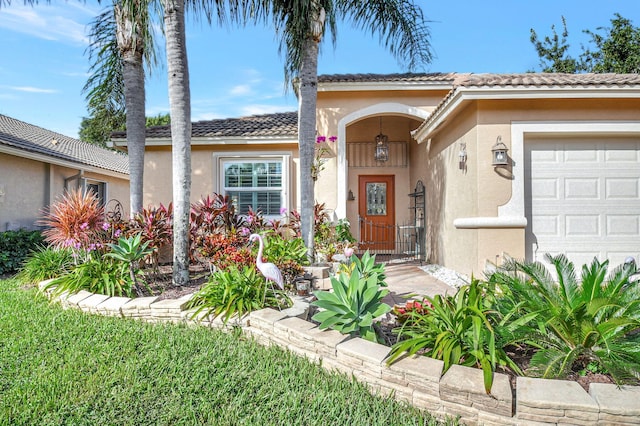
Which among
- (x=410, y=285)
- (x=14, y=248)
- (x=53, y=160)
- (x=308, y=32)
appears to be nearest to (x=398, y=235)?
(x=410, y=285)

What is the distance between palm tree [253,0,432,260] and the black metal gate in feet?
14.5

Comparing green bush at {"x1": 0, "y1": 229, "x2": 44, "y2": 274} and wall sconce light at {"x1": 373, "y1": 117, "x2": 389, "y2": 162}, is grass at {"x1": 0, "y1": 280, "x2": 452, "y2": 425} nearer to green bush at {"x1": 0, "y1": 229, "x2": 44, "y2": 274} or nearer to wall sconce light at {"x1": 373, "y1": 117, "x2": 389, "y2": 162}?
green bush at {"x1": 0, "y1": 229, "x2": 44, "y2": 274}

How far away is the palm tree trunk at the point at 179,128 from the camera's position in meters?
5.77

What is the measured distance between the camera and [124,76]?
8.65 m

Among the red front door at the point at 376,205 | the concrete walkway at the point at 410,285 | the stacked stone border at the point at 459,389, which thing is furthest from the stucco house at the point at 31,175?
the red front door at the point at 376,205

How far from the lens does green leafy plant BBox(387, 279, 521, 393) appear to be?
2.63m

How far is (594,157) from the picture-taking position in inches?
265

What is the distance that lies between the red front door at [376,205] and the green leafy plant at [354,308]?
29.3ft

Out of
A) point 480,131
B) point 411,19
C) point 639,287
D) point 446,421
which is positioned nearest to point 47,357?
point 446,421

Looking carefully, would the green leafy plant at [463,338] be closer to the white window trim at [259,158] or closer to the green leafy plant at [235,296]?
the green leafy plant at [235,296]

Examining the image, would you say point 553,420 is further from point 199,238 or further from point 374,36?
point 374,36

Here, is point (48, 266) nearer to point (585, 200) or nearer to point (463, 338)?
point (463, 338)

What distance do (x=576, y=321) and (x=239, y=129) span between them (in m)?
9.45

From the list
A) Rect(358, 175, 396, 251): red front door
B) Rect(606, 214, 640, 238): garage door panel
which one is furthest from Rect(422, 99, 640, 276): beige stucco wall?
Rect(358, 175, 396, 251): red front door
